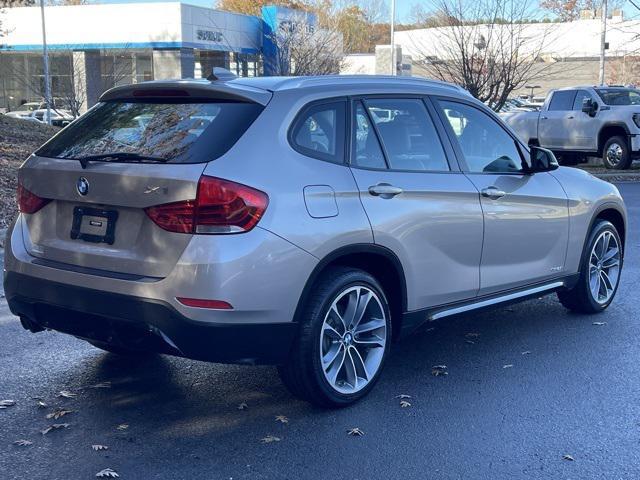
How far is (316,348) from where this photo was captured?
183 inches

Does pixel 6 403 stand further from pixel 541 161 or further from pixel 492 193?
pixel 541 161

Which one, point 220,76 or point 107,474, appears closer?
point 107,474

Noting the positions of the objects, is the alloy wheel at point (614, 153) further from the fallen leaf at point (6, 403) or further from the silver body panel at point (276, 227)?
the fallen leaf at point (6, 403)

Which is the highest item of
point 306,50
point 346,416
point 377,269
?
point 306,50

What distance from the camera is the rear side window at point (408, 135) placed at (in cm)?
522

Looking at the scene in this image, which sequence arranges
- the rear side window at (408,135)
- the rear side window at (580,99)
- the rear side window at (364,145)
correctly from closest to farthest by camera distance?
the rear side window at (364,145) < the rear side window at (408,135) < the rear side window at (580,99)

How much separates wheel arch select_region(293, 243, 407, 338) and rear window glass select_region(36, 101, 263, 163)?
32.2 inches

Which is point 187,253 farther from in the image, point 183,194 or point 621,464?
point 621,464

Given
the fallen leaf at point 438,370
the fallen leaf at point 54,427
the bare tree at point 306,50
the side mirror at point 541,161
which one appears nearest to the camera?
the fallen leaf at point 54,427

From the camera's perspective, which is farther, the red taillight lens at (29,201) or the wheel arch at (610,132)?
the wheel arch at (610,132)

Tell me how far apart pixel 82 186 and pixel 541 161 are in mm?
3271

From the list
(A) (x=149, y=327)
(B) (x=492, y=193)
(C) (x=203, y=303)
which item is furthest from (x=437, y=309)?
(A) (x=149, y=327)

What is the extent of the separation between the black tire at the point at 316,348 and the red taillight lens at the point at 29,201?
1579 millimetres

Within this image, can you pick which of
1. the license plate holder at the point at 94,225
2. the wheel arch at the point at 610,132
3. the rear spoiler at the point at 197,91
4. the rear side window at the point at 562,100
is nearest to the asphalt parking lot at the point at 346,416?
the license plate holder at the point at 94,225
